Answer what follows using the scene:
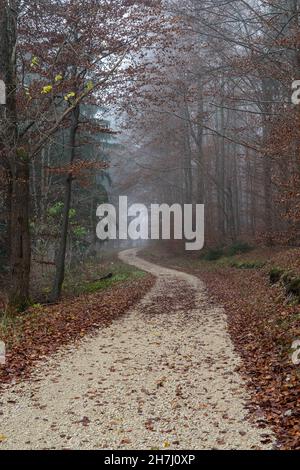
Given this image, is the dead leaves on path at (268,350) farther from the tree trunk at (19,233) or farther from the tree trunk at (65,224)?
the tree trunk at (19,233)

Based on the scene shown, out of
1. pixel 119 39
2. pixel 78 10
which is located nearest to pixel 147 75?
pixel 119 39

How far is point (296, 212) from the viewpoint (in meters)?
12.6

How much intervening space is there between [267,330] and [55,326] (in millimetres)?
4602

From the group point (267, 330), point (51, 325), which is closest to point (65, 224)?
point (51, 325)

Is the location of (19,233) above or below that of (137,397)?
above

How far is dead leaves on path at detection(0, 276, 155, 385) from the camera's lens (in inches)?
320

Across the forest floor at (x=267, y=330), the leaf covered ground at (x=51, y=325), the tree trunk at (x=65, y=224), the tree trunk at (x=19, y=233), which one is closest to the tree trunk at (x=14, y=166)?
the tree trunk at (x=19, y=233)

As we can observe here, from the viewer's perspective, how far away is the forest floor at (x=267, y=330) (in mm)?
5652

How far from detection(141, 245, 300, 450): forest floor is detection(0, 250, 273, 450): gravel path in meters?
0.23

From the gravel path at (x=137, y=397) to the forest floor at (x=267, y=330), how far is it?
0.23m

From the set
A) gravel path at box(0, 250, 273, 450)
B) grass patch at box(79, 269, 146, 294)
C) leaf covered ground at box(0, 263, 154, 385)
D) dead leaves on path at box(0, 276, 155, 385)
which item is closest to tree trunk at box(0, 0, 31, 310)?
leaf covered ground at box(0, 263, 154, 385)

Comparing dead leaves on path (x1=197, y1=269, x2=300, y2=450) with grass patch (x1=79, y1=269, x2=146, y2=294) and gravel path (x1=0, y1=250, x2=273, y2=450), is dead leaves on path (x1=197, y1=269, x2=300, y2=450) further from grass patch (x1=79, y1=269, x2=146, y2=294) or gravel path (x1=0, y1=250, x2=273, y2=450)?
grass patch (x1=79, y1=269, x2=146, y2=294)

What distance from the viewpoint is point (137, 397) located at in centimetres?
653

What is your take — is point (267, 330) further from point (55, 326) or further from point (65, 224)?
point (65, 224)
